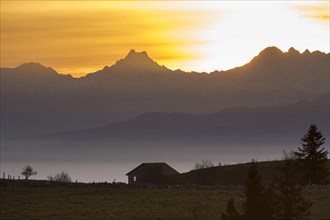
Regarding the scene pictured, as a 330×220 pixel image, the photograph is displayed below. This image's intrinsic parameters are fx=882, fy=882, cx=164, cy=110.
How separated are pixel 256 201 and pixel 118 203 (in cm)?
2901

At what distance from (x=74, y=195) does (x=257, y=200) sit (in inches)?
1409

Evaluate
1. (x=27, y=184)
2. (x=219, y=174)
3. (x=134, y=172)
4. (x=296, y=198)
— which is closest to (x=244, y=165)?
(x=219, y=174)

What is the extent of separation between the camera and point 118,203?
260 feet

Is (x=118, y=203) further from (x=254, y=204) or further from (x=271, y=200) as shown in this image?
(x=254, y=204)

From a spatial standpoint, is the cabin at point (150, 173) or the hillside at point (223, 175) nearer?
the hillside at point (223, 175)

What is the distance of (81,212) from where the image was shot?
242 feet

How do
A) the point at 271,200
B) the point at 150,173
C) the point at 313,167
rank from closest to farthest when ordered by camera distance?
the point at 271,200 → the point at 313,167 → the point at 150,173

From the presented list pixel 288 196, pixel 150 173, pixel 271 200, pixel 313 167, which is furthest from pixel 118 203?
pixel 150 173

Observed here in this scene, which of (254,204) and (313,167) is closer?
(254,204)

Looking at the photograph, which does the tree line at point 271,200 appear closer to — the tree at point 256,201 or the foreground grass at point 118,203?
the tree at point 256,201

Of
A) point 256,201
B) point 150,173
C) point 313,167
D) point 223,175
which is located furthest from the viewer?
point 150,173

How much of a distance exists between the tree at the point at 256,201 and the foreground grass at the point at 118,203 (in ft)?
48.1

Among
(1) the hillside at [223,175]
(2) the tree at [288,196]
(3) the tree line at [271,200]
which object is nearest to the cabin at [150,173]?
(1) the hillside at [223,175]

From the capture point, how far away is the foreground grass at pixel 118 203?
71.8m
